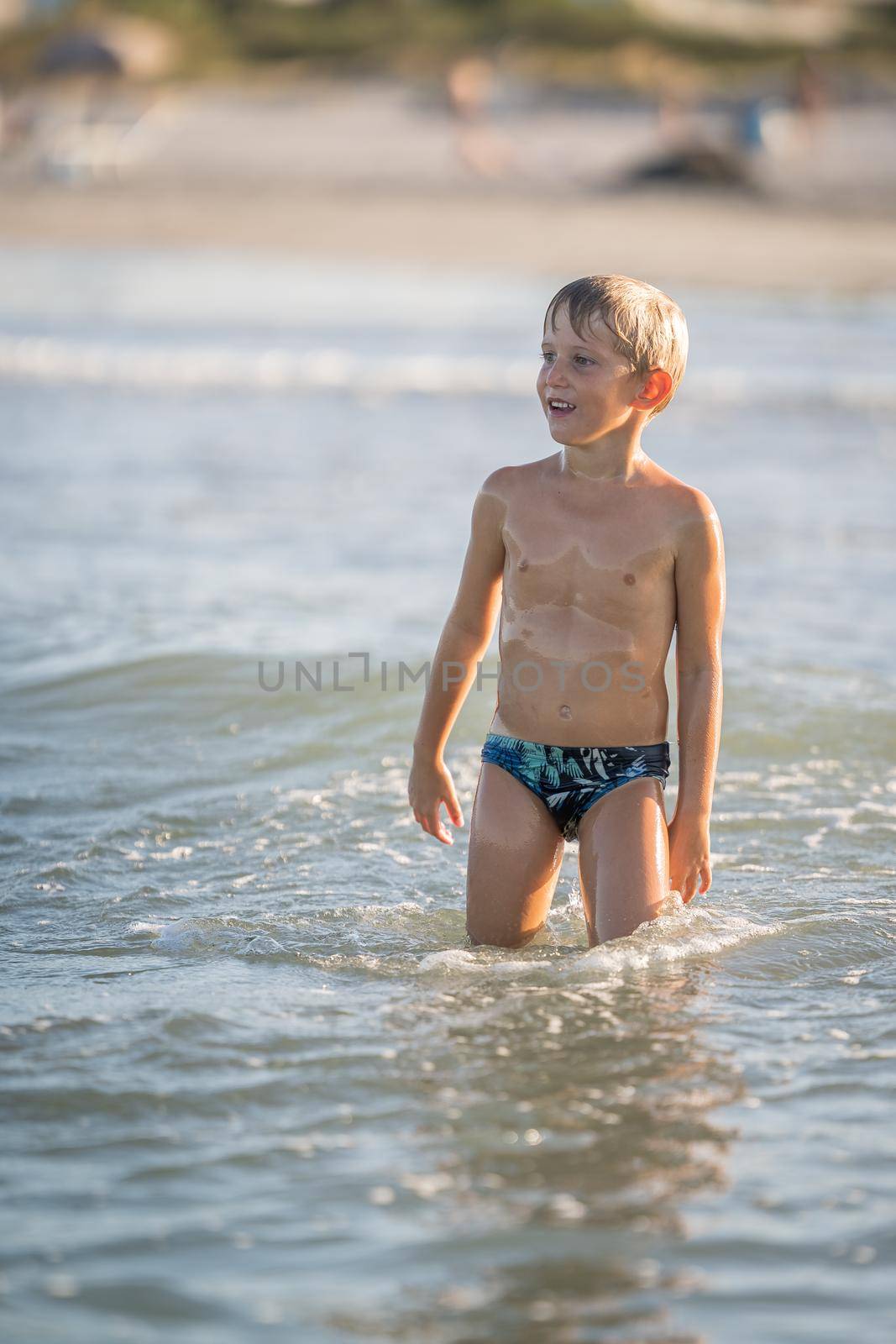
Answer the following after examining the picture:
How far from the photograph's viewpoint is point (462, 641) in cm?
363

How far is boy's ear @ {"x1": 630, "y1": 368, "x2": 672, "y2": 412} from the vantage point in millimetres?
3432

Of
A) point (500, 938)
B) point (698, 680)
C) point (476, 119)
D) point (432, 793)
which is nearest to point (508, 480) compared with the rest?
point (698, 680)

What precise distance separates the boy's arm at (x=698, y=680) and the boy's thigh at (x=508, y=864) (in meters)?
0.28

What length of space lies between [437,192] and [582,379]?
27.4 meters

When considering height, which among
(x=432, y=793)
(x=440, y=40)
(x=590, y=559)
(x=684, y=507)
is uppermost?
(x=440, y=40)

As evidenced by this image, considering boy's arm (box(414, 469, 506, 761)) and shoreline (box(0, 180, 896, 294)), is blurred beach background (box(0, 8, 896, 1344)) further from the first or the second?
shoreline (box(0, 180, 896, 294))

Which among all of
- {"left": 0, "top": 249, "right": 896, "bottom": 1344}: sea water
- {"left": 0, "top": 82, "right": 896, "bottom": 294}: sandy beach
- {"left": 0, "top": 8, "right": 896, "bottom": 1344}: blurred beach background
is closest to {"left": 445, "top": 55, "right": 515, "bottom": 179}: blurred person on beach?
{"left": 0, "top": 82, "right": 896, "bottom": 294}: sandy beach

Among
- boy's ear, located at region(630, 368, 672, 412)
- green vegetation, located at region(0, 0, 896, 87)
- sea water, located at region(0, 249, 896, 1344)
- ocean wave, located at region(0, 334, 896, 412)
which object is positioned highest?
green vegetation, located at region(0, 0, 896, 87)

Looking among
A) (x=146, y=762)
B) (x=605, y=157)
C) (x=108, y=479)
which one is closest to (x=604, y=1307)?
(x=146, y=762)

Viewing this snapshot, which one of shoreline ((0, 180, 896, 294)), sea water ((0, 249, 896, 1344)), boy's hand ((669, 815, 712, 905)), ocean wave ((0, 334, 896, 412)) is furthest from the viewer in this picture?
shoreline ((0, 180, 896, 294))

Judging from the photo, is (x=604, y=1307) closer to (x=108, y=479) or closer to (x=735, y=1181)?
(x=735, y=1181)

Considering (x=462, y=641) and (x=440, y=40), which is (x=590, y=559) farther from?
(x=440, y=40)

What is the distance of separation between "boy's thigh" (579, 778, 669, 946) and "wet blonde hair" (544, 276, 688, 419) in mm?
823

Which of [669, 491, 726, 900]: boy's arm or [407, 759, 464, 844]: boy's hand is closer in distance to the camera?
[669, 491, 726, 900]: boy's arm
